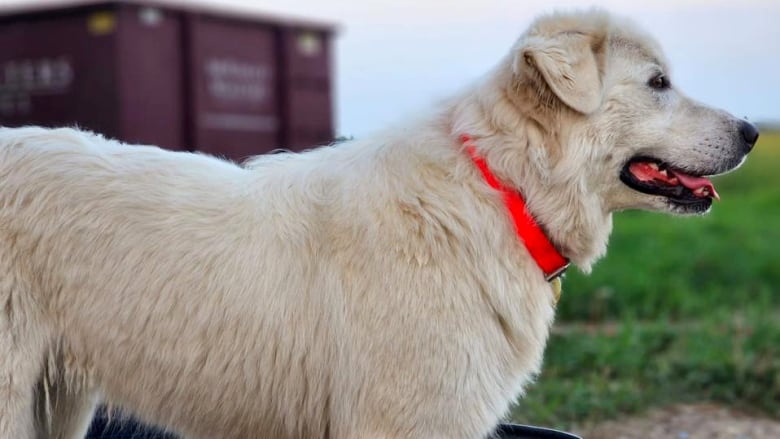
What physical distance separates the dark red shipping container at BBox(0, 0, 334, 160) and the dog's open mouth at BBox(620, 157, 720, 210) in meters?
8.77

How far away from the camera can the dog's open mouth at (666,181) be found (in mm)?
3979

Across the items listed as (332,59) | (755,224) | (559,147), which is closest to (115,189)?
(559,147)

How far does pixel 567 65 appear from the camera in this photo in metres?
3.81

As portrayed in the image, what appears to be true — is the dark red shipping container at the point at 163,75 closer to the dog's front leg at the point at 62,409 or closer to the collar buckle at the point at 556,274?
the dog's front leg at the point at 62,409

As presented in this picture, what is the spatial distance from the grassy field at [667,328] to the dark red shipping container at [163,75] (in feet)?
15.4

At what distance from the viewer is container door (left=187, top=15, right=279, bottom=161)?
42.2 ft

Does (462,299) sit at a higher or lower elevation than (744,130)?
lower

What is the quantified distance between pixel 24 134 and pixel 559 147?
79.7 inches

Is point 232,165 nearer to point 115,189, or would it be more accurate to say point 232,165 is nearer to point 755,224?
point 115,189

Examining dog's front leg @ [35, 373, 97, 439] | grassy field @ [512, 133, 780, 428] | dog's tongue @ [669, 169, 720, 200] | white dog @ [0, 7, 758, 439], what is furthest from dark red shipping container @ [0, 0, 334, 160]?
dog's tongue @ [669, 169, 720, 200]

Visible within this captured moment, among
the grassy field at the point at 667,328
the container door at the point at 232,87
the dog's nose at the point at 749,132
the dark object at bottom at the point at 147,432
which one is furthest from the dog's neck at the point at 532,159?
the container door at the point at 232,87

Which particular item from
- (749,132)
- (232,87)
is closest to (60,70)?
(232,87)

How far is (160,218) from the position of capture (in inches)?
155

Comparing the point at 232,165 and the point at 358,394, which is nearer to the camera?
the point at 358,394
